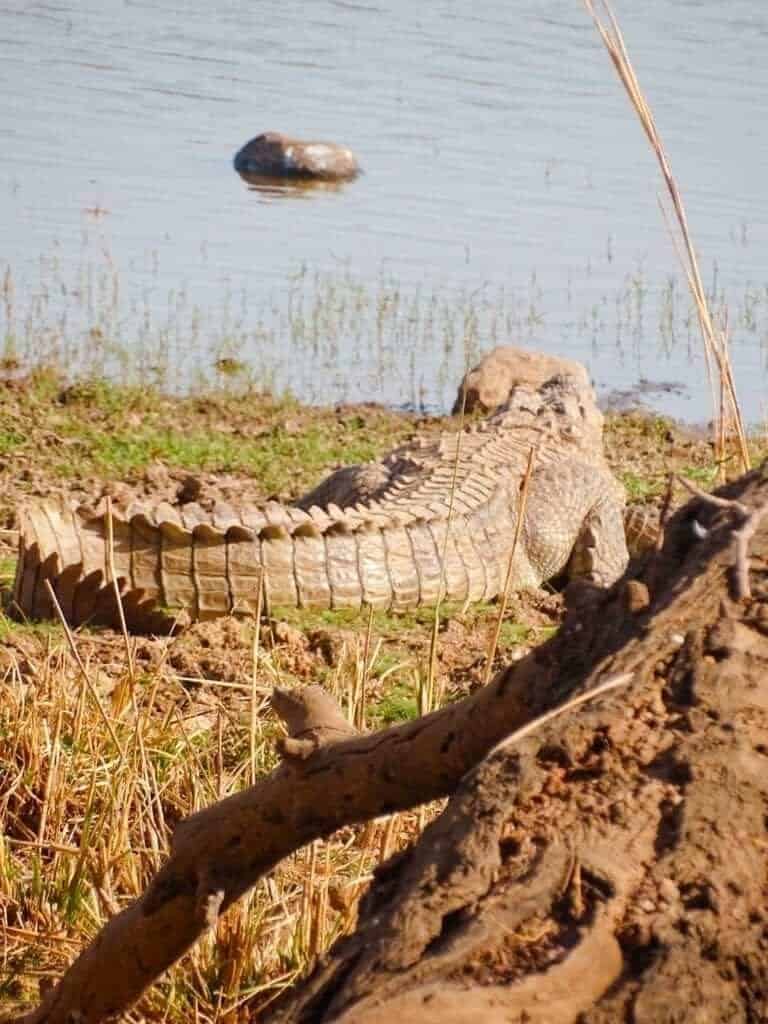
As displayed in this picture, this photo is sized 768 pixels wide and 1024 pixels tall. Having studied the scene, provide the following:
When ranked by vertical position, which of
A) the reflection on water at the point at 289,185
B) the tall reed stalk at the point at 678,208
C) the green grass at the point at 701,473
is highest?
the tall reed stalk at the point at 678,208

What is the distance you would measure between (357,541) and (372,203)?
30.9 feet

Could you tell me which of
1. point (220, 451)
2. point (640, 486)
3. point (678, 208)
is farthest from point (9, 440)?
point (678, 208)

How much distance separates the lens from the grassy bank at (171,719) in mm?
3236

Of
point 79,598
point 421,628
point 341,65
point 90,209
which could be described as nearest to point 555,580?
point 421,628

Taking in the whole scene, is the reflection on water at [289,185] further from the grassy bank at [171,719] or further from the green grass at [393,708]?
the green grass at [393,708]

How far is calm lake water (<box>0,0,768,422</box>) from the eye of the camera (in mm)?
11336

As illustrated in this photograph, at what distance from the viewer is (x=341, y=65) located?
872 inches

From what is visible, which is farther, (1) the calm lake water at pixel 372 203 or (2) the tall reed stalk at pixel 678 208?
(1) the calm lake water at pixel 372 203

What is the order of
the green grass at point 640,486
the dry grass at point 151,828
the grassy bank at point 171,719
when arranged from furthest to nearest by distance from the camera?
the green grass at point 640,486 < the grassy bank at point 171,719 < the dry grass at point 151,828

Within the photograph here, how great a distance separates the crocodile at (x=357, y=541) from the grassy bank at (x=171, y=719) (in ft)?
0.46

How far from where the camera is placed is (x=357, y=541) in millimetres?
6395

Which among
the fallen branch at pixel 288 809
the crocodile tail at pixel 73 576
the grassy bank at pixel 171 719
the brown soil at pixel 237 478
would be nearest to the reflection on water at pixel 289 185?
the brown soil at pixel 237 478

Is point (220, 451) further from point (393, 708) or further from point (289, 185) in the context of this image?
point (289, 185)

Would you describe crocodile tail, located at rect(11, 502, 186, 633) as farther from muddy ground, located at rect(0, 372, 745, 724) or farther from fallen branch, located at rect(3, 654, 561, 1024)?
fallen branch, located at rect(3, 654, 561, 1024)
